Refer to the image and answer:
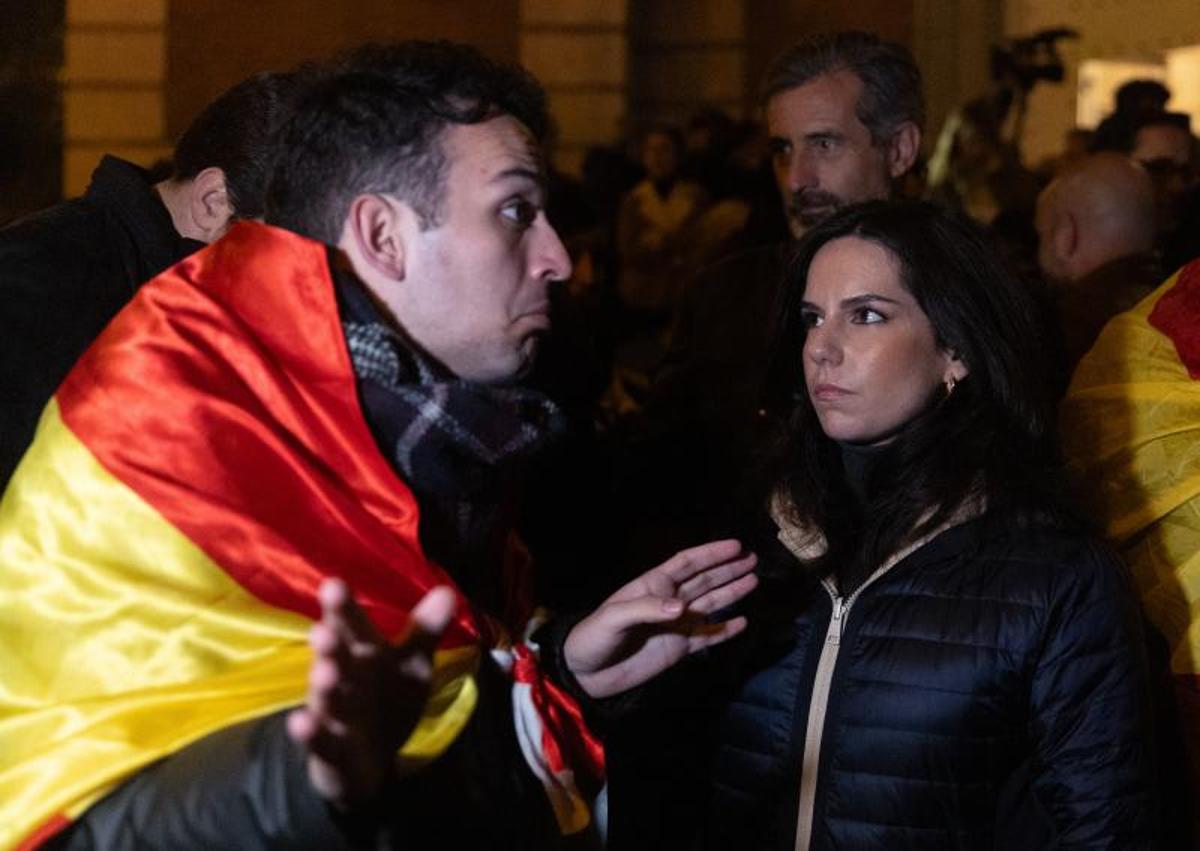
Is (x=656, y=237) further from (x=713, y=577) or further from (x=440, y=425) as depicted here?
(x=440, y=425)

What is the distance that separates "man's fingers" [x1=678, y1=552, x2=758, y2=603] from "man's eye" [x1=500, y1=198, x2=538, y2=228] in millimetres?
574

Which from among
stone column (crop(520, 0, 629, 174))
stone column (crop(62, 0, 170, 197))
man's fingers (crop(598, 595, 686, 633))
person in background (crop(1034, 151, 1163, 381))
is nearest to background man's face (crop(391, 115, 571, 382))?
man's fingers (crop(598, 595, 686, 633))

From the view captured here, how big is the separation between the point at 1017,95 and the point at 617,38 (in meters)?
5.71

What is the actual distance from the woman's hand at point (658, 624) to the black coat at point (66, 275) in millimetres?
999

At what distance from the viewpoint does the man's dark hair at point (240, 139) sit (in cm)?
322

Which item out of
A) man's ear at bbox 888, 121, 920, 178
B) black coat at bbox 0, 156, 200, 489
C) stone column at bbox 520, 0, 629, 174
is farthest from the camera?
stone column at bbox 520, 0, 629, 174

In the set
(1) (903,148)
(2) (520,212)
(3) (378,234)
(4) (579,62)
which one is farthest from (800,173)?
(4) (579,62)

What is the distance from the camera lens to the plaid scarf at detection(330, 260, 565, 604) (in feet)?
7.11

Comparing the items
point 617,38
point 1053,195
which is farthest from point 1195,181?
point 617,38

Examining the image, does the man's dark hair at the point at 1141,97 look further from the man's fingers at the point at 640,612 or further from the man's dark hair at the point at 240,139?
the man's fingers at the point at 640,612

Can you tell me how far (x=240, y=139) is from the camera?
10.7 feet

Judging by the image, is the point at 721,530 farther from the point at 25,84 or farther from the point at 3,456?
the point at 25,84

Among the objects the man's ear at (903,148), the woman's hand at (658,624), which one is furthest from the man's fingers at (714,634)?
the man's ear at (903,148)

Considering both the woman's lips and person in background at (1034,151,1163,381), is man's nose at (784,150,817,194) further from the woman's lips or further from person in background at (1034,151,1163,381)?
the woman's lips
